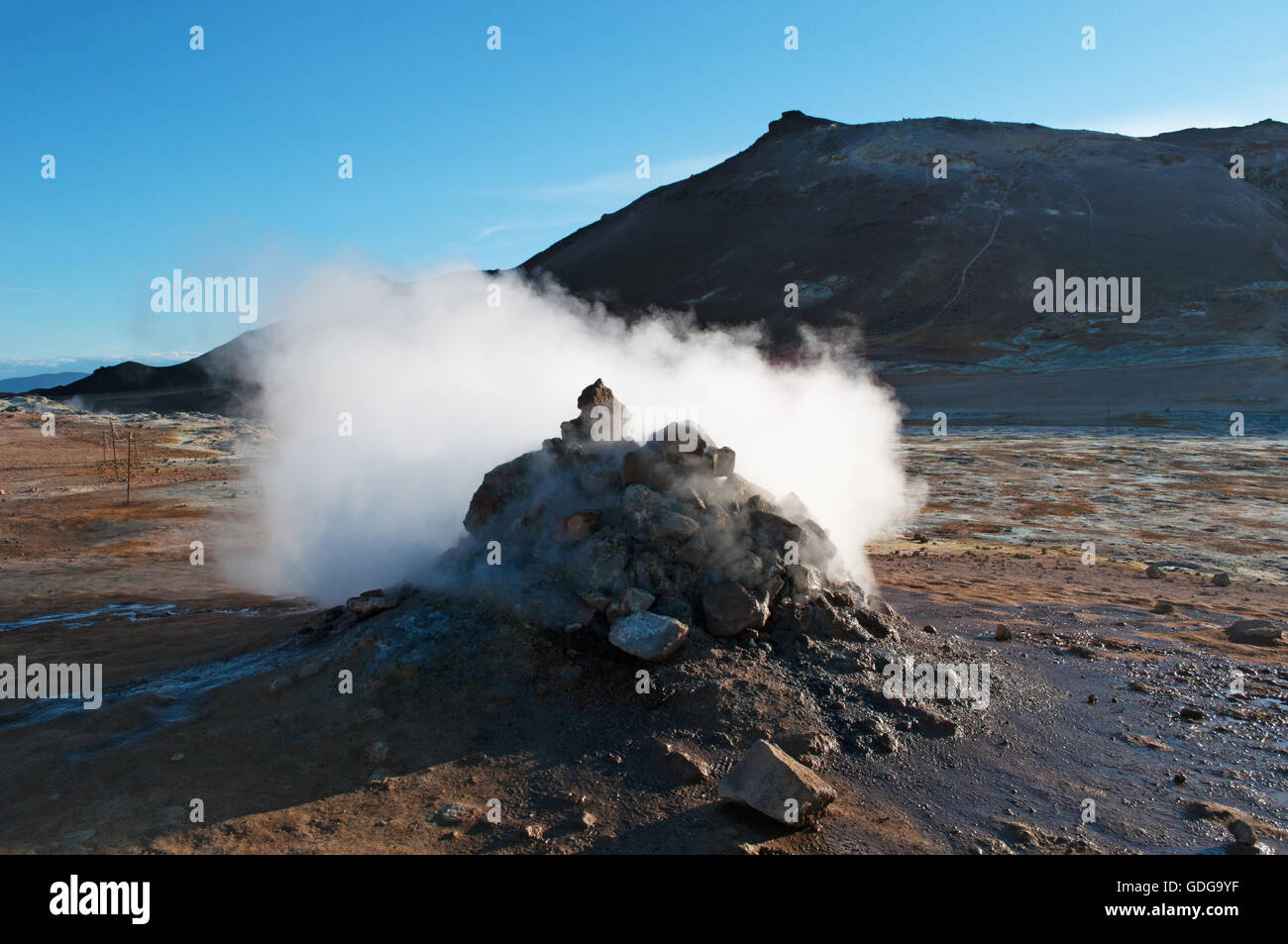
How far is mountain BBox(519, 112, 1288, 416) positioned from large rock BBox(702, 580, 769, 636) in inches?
1279

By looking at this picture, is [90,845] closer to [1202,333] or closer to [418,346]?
[418,346]

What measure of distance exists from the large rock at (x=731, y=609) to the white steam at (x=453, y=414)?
2323 millimetres

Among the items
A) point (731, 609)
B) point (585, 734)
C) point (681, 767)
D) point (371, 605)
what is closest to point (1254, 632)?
point (731, 609)

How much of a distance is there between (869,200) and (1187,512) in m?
57.0

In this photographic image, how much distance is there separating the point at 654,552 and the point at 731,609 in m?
0.65

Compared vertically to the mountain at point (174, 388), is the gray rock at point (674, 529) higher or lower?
lower

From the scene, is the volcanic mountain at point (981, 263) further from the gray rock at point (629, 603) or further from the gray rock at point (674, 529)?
the gray rock at point (629, 603)

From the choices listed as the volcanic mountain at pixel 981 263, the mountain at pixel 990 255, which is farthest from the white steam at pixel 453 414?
the mountain at pixel 990 255

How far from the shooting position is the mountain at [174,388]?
47.4m

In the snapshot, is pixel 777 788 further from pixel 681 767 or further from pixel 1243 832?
pixel 1243 832

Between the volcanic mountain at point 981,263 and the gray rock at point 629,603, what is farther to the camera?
the volcanic mountain at point 981,263

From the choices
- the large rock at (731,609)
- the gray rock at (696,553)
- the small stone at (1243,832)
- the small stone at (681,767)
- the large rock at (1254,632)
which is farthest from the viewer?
the large rock at (1254,632)

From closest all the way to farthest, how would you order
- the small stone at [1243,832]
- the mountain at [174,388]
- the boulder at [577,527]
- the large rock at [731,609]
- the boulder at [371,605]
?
1. the small stone at [1243,832]
2. the large rock at [731,609]
3. the boulder at [577,527]
4. the boulder at [371,605]
5. the mountain at [174,388]
